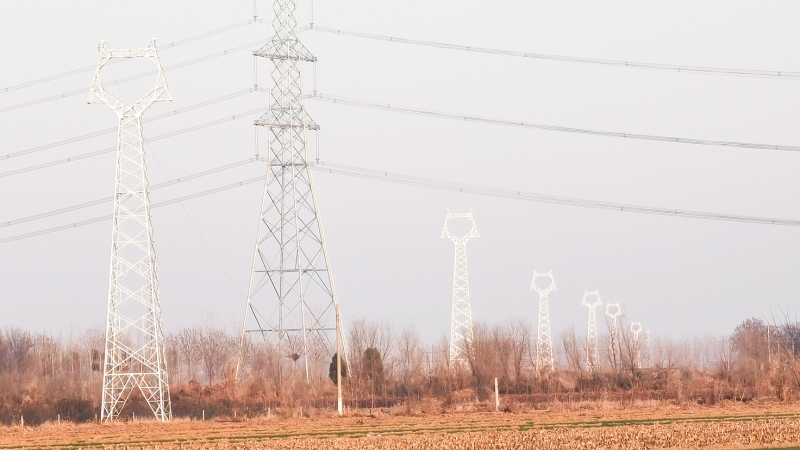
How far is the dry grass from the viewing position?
34344 millimetres

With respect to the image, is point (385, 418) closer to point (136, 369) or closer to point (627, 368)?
point (627, 368)

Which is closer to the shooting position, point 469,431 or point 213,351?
point 469,431

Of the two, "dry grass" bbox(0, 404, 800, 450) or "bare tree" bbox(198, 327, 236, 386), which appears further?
"bare tree" bbox(198, 327, 236, 386)

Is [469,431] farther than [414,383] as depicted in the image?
No

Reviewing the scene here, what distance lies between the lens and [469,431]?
4141 cm

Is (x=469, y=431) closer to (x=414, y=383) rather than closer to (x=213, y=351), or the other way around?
(x=414, y=383)

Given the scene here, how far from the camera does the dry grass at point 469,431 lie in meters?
34.3

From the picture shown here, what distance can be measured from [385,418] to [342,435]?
42.0 feet

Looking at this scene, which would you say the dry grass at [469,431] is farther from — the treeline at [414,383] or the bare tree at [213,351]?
the bare tree at [213,351]

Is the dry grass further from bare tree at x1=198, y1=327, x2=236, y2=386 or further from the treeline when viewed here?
bare tree at x1=198, y1=327, x2=236, y2=386

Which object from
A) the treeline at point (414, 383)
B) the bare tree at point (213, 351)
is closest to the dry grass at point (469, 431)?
the treeline at point (414, 383)

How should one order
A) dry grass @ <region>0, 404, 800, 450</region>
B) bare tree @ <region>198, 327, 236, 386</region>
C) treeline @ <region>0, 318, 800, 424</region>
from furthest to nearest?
bare tree @ <region>198, 327, 236, 386</region>
treeline @ <region>0, 318, 800, 424</region>
dry grass @ <region>0, 404, 800, 450</region>

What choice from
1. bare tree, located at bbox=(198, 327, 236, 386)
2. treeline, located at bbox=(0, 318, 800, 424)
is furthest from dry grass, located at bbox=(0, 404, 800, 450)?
bare tree, located at bbox=(198, 327, 236, 386)

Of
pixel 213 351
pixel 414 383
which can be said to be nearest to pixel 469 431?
pixel 414 383
